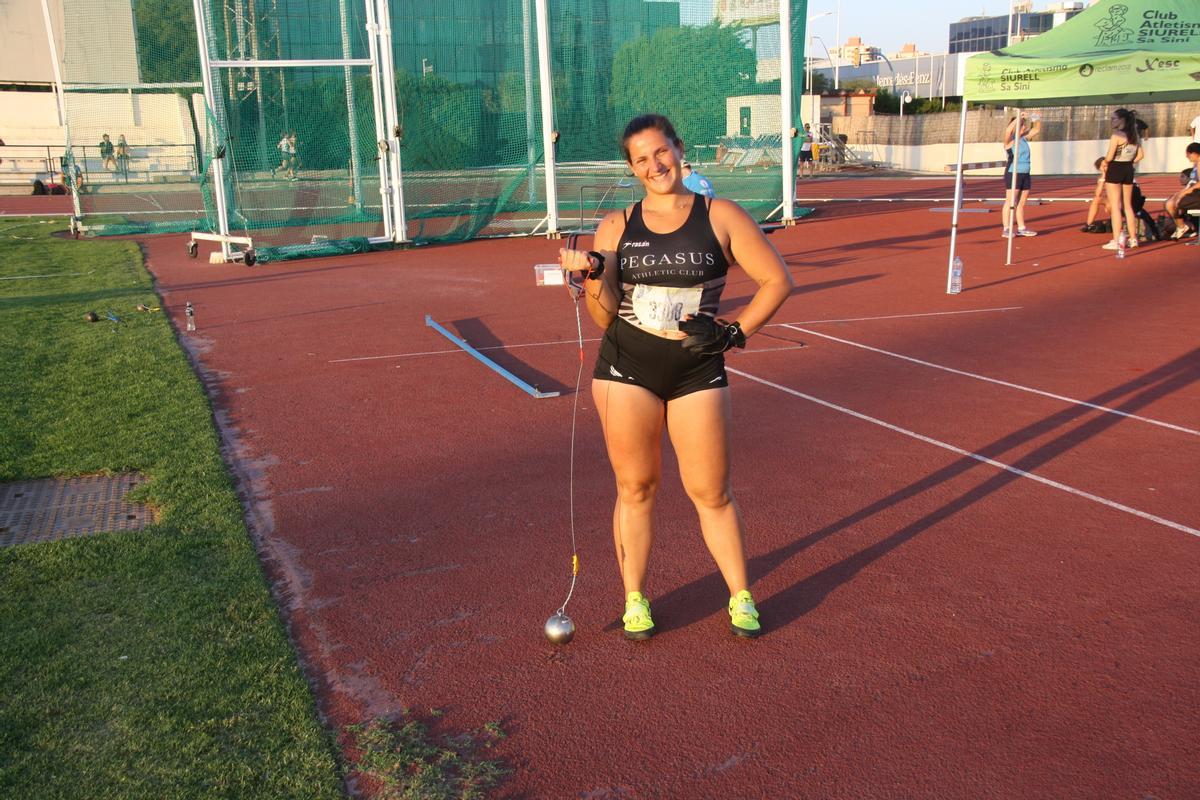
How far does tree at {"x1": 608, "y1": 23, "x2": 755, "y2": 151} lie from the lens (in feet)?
69.3

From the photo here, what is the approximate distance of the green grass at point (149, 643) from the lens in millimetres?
3301

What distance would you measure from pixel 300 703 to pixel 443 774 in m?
0.71

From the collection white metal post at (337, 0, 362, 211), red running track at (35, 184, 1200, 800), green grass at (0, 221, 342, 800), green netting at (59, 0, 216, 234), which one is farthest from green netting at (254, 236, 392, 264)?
green grass at (0, 221, 342, 800)

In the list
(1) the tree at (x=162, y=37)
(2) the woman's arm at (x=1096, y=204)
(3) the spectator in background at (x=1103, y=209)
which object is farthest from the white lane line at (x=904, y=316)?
(1) the tree at (x=162, y=37)

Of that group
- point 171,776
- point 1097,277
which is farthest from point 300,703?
point 1097,277

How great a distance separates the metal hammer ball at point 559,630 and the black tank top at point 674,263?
1274 millimetres

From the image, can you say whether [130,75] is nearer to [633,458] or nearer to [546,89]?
[546,89]

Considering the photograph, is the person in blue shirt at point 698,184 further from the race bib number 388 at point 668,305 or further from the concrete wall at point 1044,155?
the concrete wall at point 1044,155

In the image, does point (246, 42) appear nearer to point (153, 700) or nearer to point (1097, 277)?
point (1097, 277)

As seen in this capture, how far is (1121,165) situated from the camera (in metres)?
15.2

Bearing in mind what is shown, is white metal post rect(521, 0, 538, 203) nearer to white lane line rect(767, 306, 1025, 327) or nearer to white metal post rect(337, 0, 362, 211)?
white metal post rect(337, 0, 362, 211)

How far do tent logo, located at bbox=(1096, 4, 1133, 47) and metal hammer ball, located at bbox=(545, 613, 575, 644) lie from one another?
12318 mm

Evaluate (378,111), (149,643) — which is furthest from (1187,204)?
(149,643)

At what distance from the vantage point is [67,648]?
162 inches
